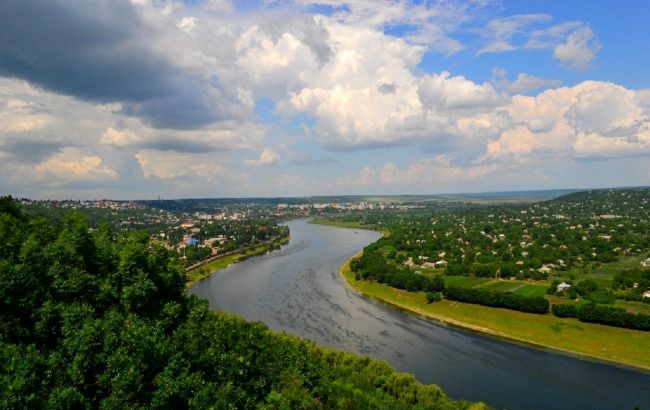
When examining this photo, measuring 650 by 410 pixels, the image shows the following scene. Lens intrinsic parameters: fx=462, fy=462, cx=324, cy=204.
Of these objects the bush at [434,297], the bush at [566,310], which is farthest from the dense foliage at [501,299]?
the bush at [566,310]

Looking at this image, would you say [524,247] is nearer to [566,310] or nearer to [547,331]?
[566,310]

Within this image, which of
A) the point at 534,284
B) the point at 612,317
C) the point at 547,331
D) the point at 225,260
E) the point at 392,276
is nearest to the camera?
the point at 612,317

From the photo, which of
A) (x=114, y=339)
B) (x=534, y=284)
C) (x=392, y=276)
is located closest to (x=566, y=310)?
(x=534, y=284)

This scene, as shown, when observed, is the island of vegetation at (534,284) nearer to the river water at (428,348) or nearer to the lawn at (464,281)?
the lawn at (464,281)

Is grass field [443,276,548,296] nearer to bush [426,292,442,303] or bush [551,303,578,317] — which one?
bush [426,292,442,303]

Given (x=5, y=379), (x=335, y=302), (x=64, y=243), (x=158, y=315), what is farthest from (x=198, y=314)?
(x=335, y=302)
